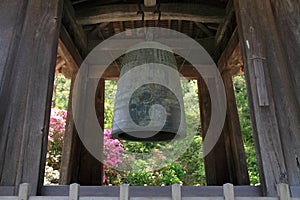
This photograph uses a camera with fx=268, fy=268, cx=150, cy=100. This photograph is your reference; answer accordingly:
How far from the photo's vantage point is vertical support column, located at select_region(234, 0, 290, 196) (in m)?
1.27

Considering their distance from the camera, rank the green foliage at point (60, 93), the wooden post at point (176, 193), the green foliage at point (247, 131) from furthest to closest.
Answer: the green foliage at point (60, 93), the green foliage at point (247, 131), the wooden post at point (176, 193)

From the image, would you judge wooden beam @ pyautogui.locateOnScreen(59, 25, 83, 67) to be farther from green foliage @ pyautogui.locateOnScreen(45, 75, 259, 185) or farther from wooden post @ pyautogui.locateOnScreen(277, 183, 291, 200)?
green foliage @ pyautogui.locateOnScreen(45, 75, 259, 185)

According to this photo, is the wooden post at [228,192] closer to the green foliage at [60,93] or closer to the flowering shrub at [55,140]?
the flowering shrub at [55,140]

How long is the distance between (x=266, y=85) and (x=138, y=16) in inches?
62.4

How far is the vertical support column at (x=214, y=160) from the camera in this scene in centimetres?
280

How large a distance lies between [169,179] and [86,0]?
535 cm

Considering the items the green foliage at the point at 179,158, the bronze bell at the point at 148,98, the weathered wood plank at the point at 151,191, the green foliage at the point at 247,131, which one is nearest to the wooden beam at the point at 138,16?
the bronze bell at the point at 148,98

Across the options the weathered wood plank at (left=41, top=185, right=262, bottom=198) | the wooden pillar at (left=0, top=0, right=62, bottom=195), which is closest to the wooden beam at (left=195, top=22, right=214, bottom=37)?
the wooden pillar at (left=0, top=0, right=62, bottom=195)

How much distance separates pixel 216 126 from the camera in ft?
9.73

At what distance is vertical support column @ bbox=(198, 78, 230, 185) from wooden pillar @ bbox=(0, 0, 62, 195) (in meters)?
2.00

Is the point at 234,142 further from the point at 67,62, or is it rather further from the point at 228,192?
the point at 67,62

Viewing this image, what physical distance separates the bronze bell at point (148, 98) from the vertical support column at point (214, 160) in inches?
46.5

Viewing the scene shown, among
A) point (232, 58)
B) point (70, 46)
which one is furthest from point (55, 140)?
point (232, 58)

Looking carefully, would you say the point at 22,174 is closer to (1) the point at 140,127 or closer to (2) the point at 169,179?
(1) the point at 140,127
